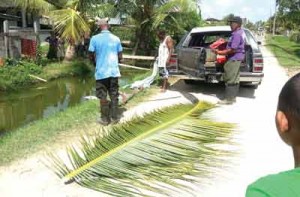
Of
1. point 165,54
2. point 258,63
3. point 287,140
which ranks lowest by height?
point 258,63

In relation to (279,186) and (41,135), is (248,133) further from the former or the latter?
(279,186)

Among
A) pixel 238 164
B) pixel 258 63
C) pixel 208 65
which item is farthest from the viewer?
pixel 208 65

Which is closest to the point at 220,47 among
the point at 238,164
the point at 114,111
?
the point at 114,111

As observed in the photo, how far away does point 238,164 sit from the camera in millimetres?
5367

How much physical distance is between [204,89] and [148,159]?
6.49 m

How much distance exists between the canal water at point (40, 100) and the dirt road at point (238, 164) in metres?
3.58

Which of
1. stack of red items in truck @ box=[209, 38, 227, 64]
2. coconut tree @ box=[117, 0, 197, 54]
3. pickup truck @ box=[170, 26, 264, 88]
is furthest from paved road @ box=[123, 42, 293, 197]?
coconut tree @ box=[117, 0, 197, 54]

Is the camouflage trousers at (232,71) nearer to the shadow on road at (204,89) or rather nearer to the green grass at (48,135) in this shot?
the shadow on road at (204,89)

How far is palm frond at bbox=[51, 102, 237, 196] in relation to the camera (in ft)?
14.9

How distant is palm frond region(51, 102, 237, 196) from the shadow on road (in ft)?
12.3

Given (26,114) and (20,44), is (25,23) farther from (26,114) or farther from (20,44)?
(26,114)

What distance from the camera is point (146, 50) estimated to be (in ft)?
75.0

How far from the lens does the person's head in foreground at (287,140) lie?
138 cm

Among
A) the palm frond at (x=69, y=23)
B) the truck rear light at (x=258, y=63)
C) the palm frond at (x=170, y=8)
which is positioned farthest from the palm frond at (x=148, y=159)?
the palm frond at (x=170, y=8)
